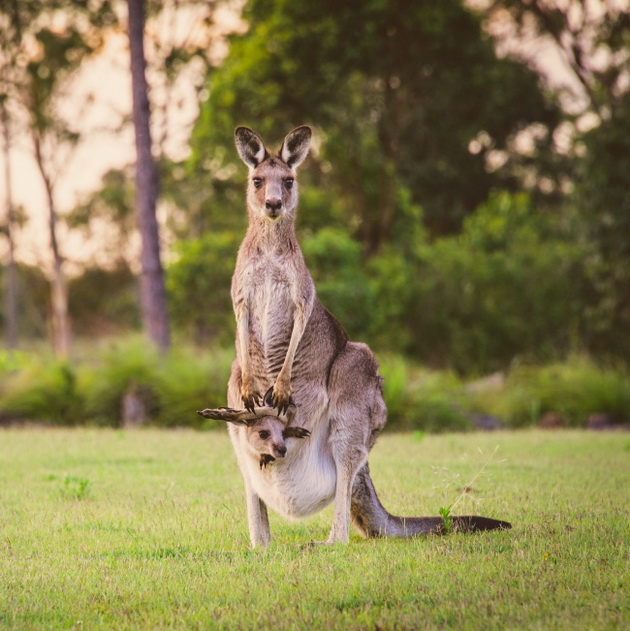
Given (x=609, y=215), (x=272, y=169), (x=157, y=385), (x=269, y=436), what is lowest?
(x=269, y=436)

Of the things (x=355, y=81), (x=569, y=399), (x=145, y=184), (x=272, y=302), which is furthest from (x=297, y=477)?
(x=355, y=81)

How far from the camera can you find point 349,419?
18.6ft

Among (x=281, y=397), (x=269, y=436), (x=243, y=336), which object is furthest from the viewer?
(x=243, y=336)

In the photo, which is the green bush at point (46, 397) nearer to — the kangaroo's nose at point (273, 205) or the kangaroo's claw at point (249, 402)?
the kangaroo's claw at point (249, 402)

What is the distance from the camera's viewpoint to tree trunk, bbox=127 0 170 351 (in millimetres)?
15547

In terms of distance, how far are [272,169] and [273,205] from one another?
0.30 metres

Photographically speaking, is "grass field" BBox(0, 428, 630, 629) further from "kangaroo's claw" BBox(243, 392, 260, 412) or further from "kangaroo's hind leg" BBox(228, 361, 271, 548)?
"kangaroo's claw" BBox(243, 392, 260, 412)

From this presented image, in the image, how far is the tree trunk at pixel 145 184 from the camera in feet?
51.0

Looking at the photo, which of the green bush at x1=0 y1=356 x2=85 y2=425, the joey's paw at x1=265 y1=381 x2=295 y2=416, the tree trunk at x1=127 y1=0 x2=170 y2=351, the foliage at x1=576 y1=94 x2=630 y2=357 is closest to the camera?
the joey's paw at x1=265 y1=381 x2=295 y2=416

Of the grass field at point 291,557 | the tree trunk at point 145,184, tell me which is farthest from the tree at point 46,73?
the grass field at point 291,557

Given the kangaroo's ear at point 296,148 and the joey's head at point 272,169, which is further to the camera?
the kangaroo's ear at point 296,148

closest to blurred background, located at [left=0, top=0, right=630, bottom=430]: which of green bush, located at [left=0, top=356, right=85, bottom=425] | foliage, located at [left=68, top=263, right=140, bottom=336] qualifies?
green bush, located at [left=0, top=356, right=85, bottom=425]

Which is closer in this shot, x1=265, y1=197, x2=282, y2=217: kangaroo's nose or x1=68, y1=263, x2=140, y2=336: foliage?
x1=265, y1=197, x2=282, y2=217: kangaroo's nose

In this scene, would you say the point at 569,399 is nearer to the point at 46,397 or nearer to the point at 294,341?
the point at 46,397
